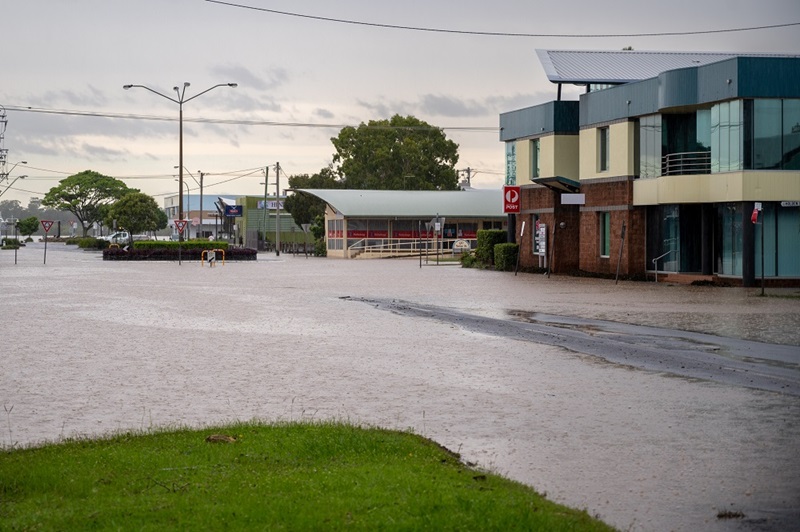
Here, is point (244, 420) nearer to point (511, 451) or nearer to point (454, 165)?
point (511, 451)

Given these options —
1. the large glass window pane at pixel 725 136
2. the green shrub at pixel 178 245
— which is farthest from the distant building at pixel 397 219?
the large glass window pane at pixel 725 136

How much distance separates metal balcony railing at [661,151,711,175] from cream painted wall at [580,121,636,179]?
1.95 meters

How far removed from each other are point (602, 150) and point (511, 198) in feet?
21.9

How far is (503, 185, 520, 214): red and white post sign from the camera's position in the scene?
5138 cm

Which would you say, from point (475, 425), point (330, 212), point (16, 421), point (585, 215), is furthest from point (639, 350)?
point (330, 212)

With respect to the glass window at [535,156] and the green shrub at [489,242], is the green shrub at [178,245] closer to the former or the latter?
the green shrub at [489,242]

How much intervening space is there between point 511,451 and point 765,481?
2281mm

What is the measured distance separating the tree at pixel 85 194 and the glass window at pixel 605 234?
11211cm

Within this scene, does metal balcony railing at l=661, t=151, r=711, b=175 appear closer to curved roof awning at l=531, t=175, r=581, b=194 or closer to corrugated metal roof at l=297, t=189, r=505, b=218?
curved roof awning at l=531, t=175, r=581, b=194

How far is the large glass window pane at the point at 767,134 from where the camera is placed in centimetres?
3669

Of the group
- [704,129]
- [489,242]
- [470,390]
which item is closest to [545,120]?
[489,242]

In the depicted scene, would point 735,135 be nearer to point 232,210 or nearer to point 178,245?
point 178,245

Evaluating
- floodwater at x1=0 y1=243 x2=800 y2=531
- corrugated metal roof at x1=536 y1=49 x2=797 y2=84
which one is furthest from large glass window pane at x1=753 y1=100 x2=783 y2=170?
corrugated metal roof at x1=536 y1=49 x2=797 y2=84

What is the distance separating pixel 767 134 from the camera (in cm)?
3684
